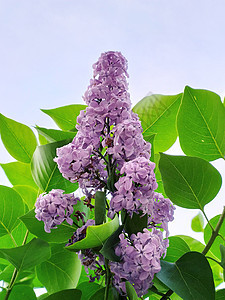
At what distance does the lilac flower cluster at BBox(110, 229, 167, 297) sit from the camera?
281 mm

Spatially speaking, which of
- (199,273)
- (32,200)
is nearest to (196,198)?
(199,273)

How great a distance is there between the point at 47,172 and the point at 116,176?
0.43ft

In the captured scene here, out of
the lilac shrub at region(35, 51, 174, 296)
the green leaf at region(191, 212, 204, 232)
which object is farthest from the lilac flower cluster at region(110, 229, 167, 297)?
the green leaf at region(191, 212, 204, 232)

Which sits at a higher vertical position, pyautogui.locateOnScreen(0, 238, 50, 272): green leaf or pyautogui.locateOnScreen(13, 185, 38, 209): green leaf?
pyautogui.locateOnScreen(13, 185, 38, 209): green leaf

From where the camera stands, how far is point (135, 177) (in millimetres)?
287

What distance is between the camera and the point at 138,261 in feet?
0.93

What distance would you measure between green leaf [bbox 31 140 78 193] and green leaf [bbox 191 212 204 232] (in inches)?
13.6

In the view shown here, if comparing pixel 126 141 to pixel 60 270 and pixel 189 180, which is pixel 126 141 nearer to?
pixel 189 180

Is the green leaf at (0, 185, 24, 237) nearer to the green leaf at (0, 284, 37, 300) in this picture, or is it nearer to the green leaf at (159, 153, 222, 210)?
the green leaf at (0, 284, 37, 300)

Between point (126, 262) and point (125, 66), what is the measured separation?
0.18m

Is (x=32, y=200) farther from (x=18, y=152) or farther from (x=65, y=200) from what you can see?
(x=65, y=200)

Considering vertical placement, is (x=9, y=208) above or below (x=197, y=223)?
above

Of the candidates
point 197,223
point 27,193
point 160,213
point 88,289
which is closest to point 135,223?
point 160,213

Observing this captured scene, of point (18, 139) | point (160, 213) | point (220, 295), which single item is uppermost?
point (18, 139)
